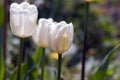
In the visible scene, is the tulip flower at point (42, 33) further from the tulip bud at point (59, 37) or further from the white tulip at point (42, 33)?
the tulip bud at point (59, 37)

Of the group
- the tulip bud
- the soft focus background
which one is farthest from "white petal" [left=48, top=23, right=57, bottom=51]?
the soft focus background

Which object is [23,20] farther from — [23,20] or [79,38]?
[79,38]

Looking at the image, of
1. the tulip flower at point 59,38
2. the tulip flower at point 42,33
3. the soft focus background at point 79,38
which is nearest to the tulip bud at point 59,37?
the tulip flower at point 59,38

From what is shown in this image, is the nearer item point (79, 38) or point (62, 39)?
point (62, 39)

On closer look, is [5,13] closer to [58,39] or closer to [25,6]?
[25,6]

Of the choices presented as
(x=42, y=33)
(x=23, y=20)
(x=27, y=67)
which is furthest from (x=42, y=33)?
(x=27, y=67)

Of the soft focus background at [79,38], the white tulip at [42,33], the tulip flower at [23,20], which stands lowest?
the soft focus background at [79,38]
